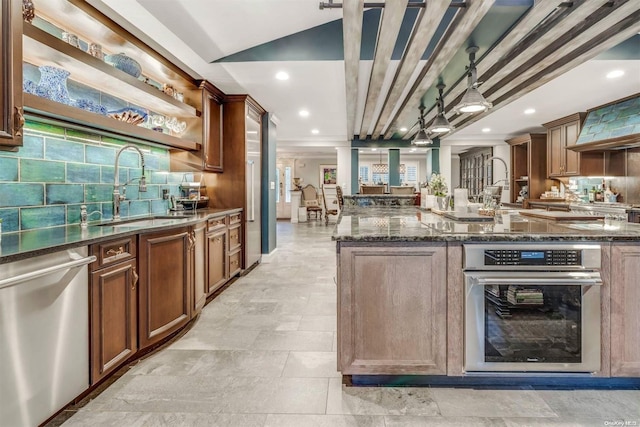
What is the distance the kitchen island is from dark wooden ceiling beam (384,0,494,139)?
151 centimetres

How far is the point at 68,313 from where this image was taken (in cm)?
164

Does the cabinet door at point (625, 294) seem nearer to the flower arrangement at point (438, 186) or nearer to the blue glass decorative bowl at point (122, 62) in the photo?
the flower arrangement at point (438, 186)

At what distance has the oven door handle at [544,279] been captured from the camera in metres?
1.75

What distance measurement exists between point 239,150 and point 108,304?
9.59 feet

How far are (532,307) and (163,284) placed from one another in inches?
89.4

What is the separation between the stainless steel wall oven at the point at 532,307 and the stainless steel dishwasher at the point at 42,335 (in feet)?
6.36

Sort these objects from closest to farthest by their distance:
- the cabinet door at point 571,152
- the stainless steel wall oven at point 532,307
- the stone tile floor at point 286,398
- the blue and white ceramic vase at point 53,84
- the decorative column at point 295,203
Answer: the stone tile floor at point 286,398 → the stainless steel wall oven at point 532,307 → the blue and white ceramic vase at point 53,84 → the cabinet door at point 571,152 → the decorative column at point 295,203

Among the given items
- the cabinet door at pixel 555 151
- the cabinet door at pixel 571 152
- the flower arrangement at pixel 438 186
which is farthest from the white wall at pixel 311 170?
the flower arrangement at pixel 438 186

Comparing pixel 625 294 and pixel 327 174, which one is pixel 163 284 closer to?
pixel 625 294

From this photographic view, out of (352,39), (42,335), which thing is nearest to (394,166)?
(352,39)

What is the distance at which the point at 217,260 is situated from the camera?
367 centimetres

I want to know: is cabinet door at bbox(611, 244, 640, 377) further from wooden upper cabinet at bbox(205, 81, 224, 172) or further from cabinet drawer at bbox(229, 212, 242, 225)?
wooden upper cabinet at bbox(205, 81, 224, 172)

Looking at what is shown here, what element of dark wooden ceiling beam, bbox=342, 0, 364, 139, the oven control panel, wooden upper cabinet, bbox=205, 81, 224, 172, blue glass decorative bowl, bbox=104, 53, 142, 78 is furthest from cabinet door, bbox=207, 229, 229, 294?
the oven control panel

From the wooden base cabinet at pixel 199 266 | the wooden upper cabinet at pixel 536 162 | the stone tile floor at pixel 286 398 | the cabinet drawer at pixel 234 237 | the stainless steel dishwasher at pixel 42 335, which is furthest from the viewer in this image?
the wooden upper cabinet at pixel 536 162
